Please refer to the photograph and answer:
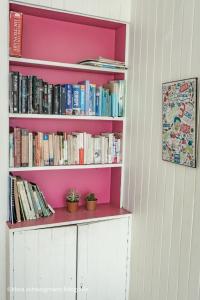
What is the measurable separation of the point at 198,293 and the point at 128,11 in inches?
73.2

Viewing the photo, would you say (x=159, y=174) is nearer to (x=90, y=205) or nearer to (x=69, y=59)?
(x=90, y=205)

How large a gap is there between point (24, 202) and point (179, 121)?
109 cm

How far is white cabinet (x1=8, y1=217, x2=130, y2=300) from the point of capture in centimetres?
192

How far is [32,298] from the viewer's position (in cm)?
197

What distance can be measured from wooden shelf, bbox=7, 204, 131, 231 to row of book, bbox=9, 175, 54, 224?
0.14ft

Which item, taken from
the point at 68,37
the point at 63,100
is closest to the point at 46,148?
the point at 63,100

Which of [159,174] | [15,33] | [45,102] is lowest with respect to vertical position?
[159,174]

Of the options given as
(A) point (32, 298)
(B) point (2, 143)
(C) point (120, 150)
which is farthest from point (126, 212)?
(B) point (2, 143)

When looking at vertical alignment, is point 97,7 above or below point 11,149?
above

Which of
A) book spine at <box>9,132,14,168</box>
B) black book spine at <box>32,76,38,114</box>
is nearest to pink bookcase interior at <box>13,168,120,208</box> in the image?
book spine at <box>9,132,14,168</box>

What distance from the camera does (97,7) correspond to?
211 cm

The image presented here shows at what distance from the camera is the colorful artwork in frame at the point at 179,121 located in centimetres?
155

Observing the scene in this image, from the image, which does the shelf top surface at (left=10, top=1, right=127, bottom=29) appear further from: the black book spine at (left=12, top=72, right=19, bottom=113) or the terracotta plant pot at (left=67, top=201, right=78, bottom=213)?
the terracotta plant pot at (left=67, top=201, right=78, bottom=213)

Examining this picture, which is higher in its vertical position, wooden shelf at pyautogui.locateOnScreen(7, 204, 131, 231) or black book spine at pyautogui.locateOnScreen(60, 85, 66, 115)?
black book spine at pyautogui.locateOnScreen(60, 85, 66, 115)
